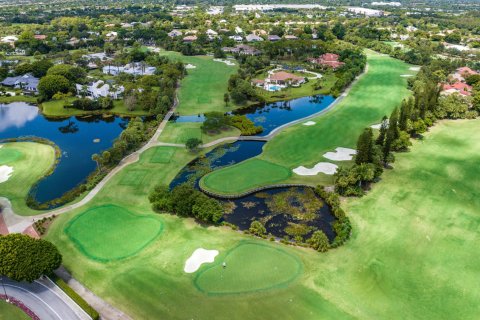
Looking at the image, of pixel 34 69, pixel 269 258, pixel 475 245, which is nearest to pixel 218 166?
pixel 269 258

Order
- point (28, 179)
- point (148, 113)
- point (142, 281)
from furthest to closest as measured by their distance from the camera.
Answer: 1. point (148, 113)
2. point (28, 179)
3. point (142, 281)

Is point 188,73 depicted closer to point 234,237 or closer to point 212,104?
point 212,104

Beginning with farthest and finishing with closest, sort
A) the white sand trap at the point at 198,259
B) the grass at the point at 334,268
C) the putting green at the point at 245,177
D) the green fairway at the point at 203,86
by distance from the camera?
the green fairway at the point at 203,86 → the putting green at the point at 245,177 → the white sand trap at the point at 198,259 → the grass at the point at 334,268

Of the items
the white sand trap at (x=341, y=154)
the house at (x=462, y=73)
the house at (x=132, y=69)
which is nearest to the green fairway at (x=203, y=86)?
the house at (x=132, y=69)

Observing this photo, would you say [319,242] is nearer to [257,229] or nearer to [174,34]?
[257,229]

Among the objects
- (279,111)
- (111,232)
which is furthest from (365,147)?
(279,111)

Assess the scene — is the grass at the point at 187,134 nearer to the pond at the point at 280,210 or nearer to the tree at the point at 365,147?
the pond at the point at 280,210

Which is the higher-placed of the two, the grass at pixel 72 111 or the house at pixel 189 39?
the house at pixel 189 39
